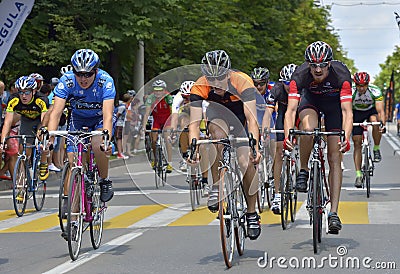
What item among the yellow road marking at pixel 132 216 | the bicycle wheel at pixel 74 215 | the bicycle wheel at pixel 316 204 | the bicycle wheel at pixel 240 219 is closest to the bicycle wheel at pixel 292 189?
the bicycle wheel at pixel 316 204

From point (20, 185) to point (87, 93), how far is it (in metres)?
4.00

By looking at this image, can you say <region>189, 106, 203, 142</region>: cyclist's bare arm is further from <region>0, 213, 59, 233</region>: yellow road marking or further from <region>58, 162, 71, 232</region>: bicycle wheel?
<region>0, 213, 59, 233</region>: yellow road marking

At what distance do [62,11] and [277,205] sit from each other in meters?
16.6

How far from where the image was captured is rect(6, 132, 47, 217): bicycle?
12.8 meters

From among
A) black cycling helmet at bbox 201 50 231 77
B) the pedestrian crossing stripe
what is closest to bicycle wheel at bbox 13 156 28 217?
the pedestrian crossing stripe

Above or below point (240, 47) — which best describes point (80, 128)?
below

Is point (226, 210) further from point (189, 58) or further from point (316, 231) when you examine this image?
point (189, 58)

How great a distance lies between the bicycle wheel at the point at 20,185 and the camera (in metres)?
12.8

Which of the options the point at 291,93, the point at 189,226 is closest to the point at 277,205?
the point at 189,226

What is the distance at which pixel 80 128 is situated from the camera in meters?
9.75

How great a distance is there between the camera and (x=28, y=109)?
530 inches

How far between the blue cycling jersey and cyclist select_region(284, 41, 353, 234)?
1903mm

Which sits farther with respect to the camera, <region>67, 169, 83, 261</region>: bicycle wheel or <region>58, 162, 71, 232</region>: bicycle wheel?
<region>58, 162, 71, 232</region>: bicycle wheel

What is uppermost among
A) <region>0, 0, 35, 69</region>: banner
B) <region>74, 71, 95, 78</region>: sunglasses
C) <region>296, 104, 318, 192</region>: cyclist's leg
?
<region>0, 0, 35, 69</region>: banner
